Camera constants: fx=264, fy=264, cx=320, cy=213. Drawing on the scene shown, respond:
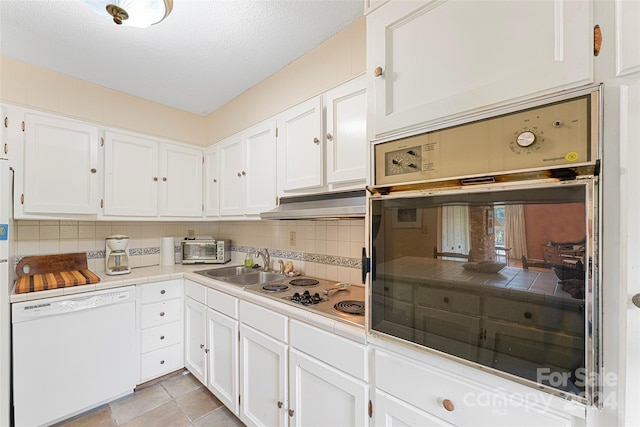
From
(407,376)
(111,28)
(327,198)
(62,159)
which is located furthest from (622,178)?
(62,159)

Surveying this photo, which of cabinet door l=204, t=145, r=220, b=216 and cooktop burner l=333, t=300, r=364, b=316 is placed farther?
cabinet door l=204, t=145, r=220, b=216

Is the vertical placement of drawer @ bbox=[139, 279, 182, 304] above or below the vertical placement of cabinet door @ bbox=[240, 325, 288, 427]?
above

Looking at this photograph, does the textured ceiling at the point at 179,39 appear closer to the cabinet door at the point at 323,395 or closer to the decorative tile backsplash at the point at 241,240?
the decorative tile backsplash at the point at 241,240

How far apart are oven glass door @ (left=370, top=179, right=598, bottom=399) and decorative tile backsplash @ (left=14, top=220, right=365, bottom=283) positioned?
0.87m

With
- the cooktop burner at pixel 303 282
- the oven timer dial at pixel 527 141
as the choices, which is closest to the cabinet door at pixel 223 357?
the cooktop burner at pixel 303 282

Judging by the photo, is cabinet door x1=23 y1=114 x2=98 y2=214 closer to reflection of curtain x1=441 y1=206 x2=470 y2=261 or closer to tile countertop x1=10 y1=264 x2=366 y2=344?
tile countertop x1=10 y1=264 x2=366 y2=344

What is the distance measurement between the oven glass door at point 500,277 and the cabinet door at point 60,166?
2.32 meters

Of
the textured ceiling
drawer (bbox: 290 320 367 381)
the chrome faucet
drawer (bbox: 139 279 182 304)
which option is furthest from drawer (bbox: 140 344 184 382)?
the textured ceiling

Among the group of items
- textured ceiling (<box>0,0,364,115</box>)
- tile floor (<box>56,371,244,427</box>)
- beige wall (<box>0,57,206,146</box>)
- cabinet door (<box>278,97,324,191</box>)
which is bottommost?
tile floor (<box>56,371,244,427</box>)

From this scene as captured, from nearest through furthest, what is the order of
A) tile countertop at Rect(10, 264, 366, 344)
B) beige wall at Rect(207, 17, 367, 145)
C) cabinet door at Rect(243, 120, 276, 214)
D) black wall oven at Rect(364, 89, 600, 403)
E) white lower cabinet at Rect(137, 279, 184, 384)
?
black wall oven at Rect(364, 89, 600, 403), tile countertop at Rect(10, 264, 366, 344), beige wall at Rect(207, 17, 367, 145), cabinet door at Rect(243, 120, 276, 214), white lower cabinet at Rect(137, 279, 184, 384)

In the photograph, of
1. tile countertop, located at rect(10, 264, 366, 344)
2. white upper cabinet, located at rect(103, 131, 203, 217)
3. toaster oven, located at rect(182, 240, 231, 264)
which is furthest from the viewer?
toaster oven, located at rect(182, 240, 231, 264)

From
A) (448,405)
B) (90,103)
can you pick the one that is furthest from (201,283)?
(448,405)

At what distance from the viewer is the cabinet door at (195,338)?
81.4 inches

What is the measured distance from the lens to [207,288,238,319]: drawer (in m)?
1.76
